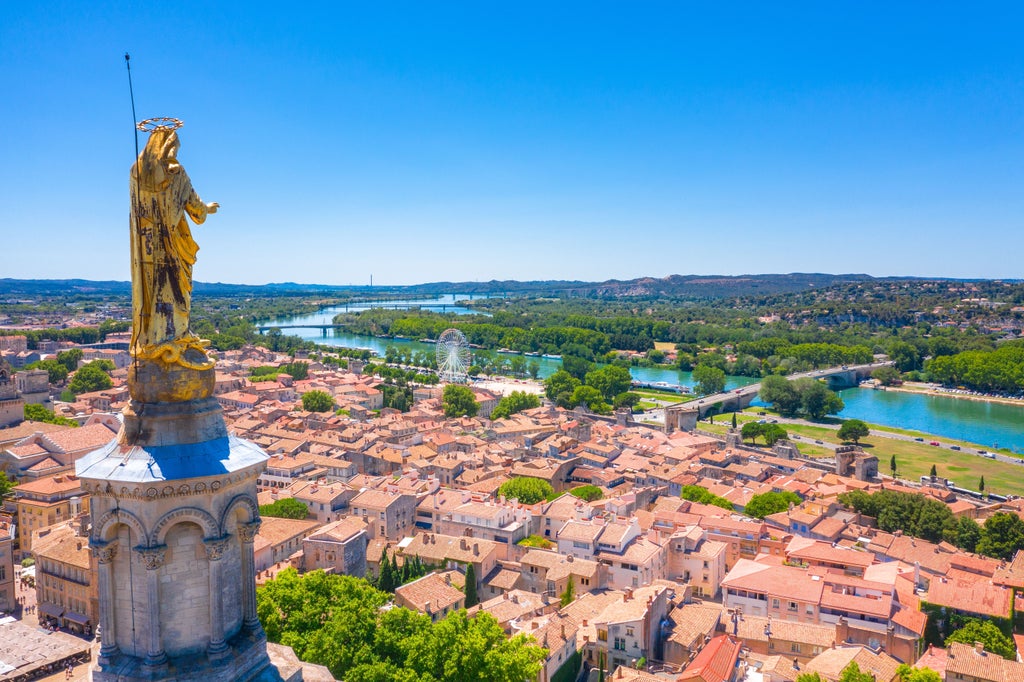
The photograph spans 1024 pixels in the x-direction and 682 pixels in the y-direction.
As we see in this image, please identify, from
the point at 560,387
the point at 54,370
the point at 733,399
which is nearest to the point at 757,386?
the point at 733,399

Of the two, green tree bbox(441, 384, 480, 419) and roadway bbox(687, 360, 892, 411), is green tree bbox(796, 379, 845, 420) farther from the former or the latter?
green tree bbox(441, 384, 480, 419)

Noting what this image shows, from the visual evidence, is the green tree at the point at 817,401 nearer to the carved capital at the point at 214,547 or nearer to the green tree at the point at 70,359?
the carved capital at the point at 214,547

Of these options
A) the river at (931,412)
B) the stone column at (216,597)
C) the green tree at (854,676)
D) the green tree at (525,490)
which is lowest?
the river at (931,412)

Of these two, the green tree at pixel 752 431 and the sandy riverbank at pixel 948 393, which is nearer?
the green tree at pixel 752 431

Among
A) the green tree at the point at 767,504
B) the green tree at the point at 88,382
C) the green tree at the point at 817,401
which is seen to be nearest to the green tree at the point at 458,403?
the green tree at the point at 88,382

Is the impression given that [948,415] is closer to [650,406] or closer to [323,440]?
[650,406]

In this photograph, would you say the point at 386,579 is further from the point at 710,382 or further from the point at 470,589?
the point at 710,382
